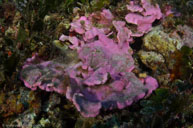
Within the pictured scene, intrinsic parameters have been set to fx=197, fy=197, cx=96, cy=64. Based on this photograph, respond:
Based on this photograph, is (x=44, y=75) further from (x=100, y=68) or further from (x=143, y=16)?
(x=143, y=16)

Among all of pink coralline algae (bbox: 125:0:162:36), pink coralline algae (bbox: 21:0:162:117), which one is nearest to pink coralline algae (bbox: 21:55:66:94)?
pink coralline algae (bbox: 21:0:162:117)

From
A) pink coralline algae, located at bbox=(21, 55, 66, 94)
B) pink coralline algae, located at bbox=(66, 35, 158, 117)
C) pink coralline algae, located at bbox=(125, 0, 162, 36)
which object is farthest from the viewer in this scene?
pink coralline algae, located at bbox=(125, 0, 162, 36)

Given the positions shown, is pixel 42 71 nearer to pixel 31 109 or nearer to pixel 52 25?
pixel 31 109

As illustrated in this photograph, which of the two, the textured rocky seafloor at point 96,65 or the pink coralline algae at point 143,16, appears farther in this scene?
the pink coralline algae at point 143,16

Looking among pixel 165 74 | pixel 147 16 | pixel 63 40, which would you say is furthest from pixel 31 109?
pixel 147 16

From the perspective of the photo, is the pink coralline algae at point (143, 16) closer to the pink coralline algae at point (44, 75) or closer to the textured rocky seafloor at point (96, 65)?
the textured rocky seafloor at point (96, 65)

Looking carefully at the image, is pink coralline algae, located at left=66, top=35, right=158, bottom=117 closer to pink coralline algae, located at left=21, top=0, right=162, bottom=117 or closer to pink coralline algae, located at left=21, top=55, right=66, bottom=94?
pink coralline algae, located at left=21, top=0, right=162, bottom=117

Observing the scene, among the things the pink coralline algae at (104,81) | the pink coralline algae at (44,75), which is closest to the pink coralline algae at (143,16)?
the pink coralline algae at (104,81)
